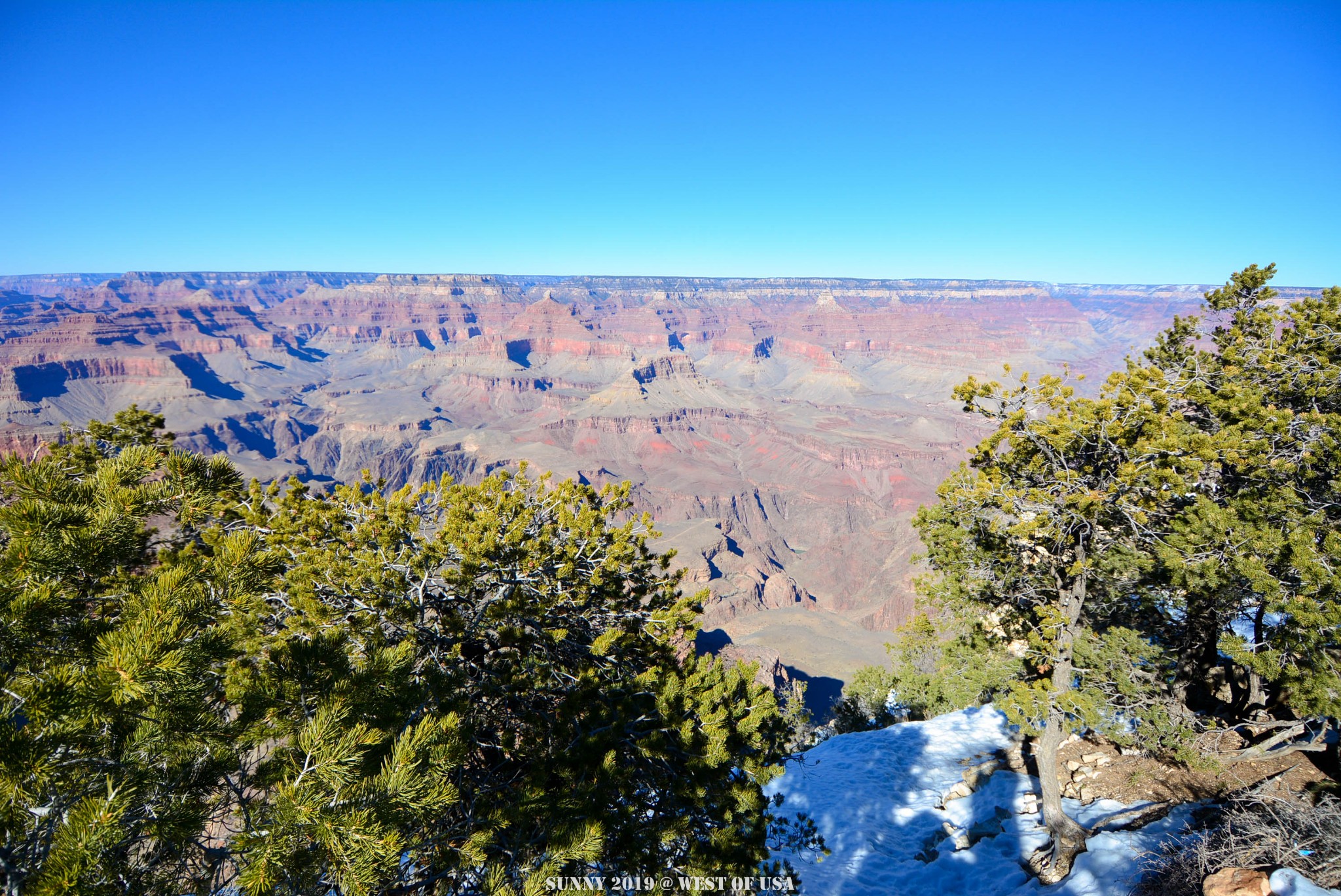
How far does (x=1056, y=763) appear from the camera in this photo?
10.0 metres

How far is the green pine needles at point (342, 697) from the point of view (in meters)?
2.86

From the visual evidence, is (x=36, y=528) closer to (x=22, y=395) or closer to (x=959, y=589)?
(x=959, y=589)

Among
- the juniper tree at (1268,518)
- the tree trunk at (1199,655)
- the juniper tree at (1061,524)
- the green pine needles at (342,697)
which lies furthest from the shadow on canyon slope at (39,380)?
the tree trunk at (1199,655)

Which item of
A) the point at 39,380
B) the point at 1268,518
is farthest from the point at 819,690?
the point at 39,380

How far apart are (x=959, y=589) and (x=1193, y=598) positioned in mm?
4079

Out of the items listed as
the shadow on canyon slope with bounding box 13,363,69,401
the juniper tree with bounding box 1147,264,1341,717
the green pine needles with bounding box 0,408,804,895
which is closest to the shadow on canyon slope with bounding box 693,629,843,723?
the juniper tree with bounding box 1147,264,1341,717

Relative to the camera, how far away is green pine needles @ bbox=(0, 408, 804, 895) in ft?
9.39

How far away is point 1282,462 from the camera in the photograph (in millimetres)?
8555

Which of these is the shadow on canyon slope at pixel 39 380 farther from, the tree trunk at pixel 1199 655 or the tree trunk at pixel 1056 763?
the tree trunk at pixel 1199 655

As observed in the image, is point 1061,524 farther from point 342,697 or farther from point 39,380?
point 39,380

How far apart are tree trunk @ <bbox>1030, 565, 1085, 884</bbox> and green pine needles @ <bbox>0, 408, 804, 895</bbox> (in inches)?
208

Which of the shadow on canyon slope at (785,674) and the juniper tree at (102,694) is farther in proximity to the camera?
the shadow on canyon slope at (785,674)

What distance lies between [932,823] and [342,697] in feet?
48.3

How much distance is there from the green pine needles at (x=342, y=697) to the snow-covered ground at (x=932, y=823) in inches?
214
